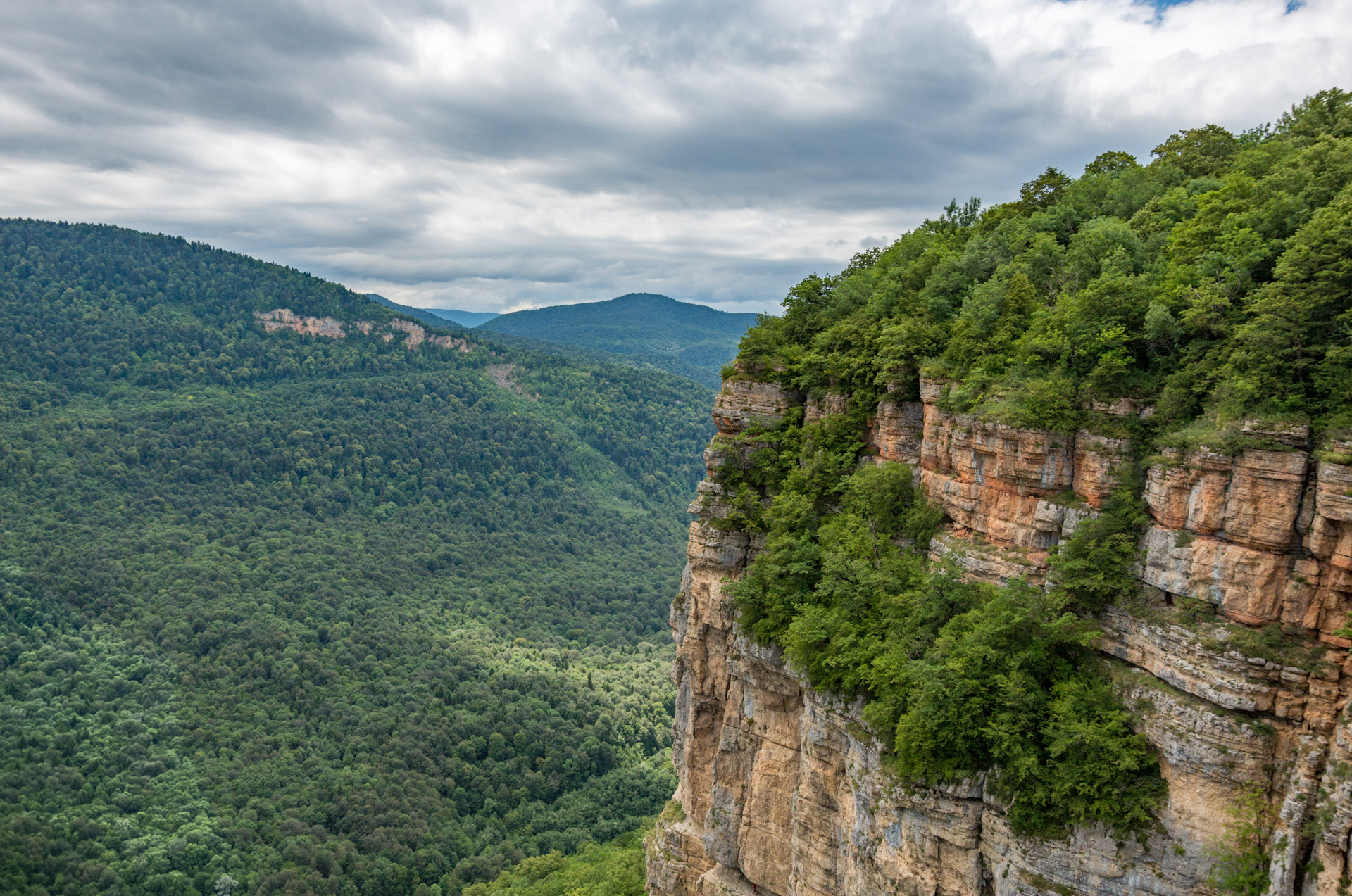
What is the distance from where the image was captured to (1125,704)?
723 inches

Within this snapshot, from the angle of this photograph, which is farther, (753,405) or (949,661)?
(753,405)

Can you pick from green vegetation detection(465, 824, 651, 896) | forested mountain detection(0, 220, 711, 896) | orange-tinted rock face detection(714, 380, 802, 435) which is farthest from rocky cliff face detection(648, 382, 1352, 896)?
forested mountain detection(0, 220, 711, 896)

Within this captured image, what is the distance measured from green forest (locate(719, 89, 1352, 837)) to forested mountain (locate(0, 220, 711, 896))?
61618 mm

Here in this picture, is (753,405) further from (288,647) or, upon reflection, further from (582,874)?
(288,647)

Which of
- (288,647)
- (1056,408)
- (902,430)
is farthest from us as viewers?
(288,647)

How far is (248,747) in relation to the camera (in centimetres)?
8238

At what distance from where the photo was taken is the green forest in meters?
17.3

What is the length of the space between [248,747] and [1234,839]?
305 ft

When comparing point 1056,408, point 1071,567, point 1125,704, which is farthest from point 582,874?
point 1056,408

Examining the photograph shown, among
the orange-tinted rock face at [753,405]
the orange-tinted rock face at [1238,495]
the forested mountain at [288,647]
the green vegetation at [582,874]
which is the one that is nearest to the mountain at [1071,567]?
the orange-tinted rock face at [1238,495]

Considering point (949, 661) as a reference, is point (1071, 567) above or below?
above

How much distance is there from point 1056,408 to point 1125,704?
797 cm

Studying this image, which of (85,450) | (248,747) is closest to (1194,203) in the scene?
(248,747)

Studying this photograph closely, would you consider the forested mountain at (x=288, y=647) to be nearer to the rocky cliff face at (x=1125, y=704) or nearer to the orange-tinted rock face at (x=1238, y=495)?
the rocky cliff face at (x=1125, y=704)
